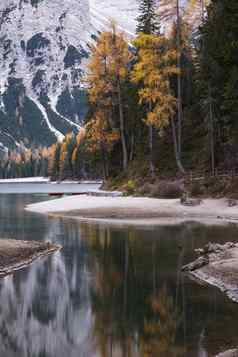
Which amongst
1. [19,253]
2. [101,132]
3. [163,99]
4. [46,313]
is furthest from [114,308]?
[101,132]

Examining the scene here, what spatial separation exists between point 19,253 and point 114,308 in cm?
843

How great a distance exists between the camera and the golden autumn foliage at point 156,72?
46688 mm

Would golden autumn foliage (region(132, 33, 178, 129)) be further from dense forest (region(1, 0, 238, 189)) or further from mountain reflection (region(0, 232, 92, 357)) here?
mountain reflection (region(0, 232, 92, 357))

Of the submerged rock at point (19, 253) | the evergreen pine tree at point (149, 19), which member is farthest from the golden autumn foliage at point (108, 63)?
the submerged rock at point (19, 253)

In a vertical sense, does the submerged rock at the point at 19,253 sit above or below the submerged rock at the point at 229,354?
above

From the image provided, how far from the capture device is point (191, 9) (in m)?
46.6

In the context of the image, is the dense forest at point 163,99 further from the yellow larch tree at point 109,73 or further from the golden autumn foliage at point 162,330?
the golden autumn foliage at point 162,330

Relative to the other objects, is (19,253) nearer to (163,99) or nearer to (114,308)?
(114,308)

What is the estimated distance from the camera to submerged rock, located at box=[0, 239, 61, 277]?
21.2 metres

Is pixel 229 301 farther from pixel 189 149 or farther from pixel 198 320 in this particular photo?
pixel 189 149

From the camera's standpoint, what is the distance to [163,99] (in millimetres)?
47188

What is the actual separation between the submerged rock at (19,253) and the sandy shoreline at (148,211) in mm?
11240

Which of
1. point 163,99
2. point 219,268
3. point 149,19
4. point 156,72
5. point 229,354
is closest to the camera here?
point 229,354

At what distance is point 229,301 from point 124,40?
41.4 m
